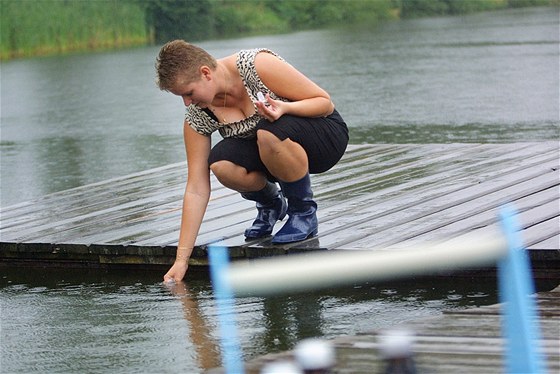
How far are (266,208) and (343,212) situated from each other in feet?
1.87

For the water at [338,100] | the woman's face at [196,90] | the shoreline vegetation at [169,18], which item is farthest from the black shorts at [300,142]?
the shoreline vegetation at [169,18]

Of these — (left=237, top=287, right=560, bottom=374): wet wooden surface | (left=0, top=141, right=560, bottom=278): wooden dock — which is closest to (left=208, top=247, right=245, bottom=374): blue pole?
(left=237, top=287, right=560, bottom=374): wet wooden surface

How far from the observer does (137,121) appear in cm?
1452

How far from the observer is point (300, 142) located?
4.92 meters

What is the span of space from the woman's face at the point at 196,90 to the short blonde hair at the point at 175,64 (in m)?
0.02

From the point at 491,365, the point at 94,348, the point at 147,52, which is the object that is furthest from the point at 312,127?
the point at 147,52

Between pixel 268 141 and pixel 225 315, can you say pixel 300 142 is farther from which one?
pixel 225 315

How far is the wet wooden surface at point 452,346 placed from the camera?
10.2 ft

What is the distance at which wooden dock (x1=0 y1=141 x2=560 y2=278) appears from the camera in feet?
16.8

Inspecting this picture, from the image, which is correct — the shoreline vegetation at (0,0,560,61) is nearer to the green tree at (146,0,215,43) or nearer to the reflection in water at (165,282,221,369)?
the green tree at (146,0,215,43)

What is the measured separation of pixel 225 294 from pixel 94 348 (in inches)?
76.9

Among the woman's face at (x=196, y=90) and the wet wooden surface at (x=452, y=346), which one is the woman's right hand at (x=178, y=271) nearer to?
the woman's face at (x=196, y=90)

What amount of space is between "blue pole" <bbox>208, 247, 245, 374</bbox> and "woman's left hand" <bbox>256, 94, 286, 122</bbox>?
28.0 inches

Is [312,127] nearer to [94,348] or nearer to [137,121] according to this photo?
[94,348]
